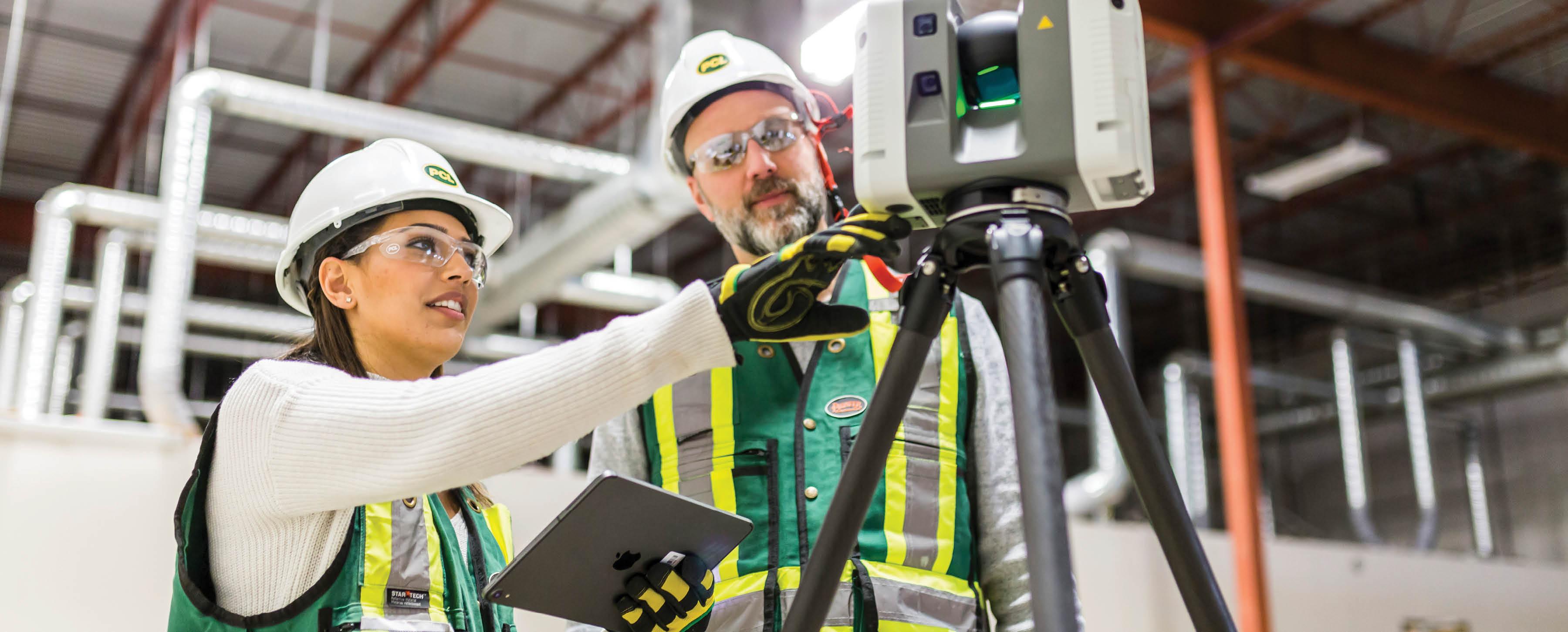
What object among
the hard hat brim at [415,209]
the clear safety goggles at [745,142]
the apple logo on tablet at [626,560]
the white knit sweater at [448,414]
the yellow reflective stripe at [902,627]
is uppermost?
the clear safety goggles at [745,142]

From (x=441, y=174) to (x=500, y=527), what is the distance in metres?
0.54

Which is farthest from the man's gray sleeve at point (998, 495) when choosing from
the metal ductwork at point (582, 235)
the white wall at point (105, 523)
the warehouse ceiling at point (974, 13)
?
the metal ductwork at point (582, 235)

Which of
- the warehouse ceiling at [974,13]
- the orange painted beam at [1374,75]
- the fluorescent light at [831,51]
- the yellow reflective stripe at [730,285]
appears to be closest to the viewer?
the yellow reflective stripe at [730,285]

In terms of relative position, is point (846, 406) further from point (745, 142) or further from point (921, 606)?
point (745, 142)

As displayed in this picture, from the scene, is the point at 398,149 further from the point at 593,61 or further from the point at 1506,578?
the point at 1506,578

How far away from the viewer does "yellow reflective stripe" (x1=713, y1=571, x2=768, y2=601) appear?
168 cm

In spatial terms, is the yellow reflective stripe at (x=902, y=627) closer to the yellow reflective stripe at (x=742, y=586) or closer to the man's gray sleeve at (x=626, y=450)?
the yellow reflective stripe at (x=742, y=586)

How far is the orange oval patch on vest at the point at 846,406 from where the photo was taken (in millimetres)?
1765

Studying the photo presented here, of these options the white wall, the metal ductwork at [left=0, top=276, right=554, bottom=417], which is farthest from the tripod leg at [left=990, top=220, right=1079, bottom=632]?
the metal ductwork at [left=0, top=276, right=554, bottom=417]

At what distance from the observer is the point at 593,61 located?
33.2ft

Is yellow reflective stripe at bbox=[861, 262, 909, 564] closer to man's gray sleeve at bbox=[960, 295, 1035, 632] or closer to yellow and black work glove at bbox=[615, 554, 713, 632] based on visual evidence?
man's gray sleeve at bbox=[960, 295, 1035, 632]

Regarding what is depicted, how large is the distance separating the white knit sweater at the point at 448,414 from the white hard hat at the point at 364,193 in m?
0.37

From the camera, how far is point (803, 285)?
1.19m

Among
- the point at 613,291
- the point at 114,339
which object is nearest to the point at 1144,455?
the point at 114,339
